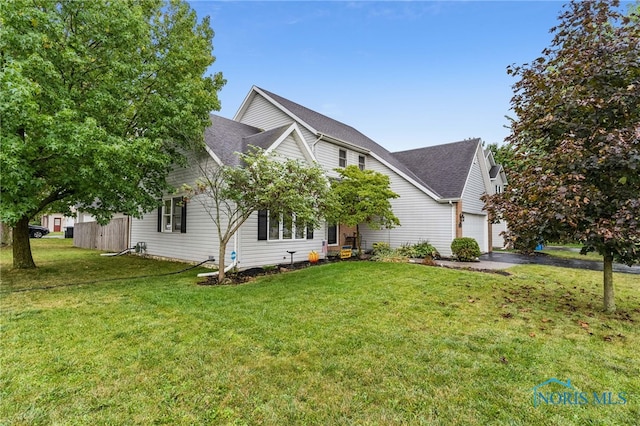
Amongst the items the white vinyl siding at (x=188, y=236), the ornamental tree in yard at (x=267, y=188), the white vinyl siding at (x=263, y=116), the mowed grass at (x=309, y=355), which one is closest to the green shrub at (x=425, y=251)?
the mowed grass at (x=309, y=355)

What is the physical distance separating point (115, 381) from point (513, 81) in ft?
29.8

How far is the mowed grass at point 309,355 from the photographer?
2.75 metres

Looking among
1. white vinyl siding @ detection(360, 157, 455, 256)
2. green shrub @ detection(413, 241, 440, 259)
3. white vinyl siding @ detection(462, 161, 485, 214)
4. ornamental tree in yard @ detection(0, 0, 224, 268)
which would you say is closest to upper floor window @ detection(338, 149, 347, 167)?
white vinyl siding @ detection(360, 157, 455, 256)

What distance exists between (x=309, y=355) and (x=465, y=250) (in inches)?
455

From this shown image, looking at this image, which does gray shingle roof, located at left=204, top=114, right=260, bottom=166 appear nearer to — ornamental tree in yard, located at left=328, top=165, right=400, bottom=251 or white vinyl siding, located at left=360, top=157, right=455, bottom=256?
ornamental tree in yard, located at left=328, top=165, right=400, bottom=251

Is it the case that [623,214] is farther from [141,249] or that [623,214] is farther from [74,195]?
[141,249]

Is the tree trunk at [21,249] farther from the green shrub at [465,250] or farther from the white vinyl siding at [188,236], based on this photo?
the green shrub at [465,250]

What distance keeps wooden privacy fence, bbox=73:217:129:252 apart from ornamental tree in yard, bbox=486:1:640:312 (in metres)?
17.8

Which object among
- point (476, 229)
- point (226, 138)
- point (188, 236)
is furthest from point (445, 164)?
point (188, 236)

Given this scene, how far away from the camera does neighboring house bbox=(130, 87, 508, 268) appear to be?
10.8 meters

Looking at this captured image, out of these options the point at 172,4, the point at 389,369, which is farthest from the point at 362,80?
the point at 389,369

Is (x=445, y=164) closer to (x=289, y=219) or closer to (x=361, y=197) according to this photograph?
(x=361, y=197)

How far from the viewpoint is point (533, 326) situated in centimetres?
506

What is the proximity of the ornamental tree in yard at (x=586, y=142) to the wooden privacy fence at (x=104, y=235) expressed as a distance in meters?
17.8
